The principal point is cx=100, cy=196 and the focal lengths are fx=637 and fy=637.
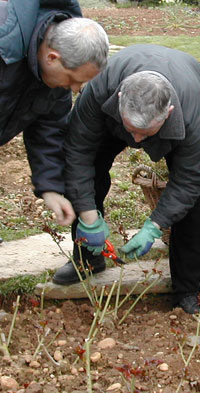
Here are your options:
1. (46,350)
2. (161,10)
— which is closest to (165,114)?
(46,350)

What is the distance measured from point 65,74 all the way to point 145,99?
368 millimetres

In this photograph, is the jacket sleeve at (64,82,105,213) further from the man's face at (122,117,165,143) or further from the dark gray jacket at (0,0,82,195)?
the man's face at (122,117,165,143)

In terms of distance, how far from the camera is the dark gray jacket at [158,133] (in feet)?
9.91

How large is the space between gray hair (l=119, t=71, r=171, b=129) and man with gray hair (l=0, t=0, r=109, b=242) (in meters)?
0.17

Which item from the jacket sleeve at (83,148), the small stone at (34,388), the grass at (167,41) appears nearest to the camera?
the small stone at (34,388)

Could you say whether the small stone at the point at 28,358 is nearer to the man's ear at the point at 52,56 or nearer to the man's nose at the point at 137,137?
the man's nose at the point at 137,137

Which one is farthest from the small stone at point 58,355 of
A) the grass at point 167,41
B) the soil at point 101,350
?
the grass at point 167,41

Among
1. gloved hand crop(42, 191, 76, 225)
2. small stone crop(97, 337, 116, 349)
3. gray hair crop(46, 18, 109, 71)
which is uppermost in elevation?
gray hair crop(46, 18, 109, 71)

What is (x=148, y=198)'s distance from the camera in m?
4.03

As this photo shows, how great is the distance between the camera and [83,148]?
11.0 ft

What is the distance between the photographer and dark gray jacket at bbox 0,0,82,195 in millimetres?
2674

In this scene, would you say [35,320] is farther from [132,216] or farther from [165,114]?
[132,216]

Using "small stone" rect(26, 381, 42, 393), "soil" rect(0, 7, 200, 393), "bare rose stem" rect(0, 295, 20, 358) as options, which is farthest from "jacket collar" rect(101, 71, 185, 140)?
"small stone" rect(26, 381, 42, 393)

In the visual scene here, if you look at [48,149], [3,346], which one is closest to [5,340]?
[3,346]
